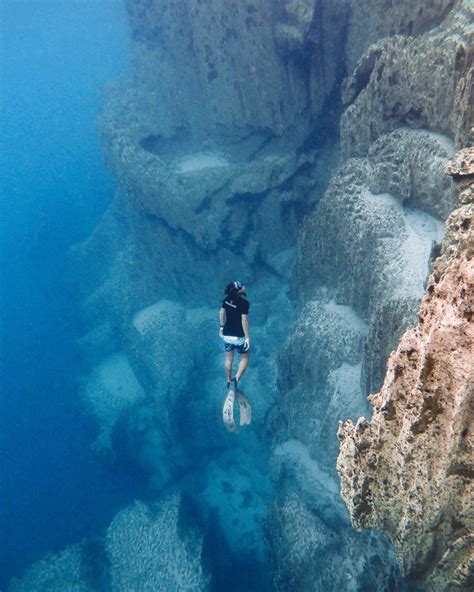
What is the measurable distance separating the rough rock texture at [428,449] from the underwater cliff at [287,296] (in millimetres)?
14

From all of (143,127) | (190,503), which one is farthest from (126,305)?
(190,503)

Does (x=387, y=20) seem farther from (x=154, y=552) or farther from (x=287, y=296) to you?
(x=154, y=552)

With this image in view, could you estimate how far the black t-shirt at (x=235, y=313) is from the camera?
20.2ft

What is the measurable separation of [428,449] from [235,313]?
408 centimetres

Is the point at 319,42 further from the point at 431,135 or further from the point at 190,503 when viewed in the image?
the point at 190,503

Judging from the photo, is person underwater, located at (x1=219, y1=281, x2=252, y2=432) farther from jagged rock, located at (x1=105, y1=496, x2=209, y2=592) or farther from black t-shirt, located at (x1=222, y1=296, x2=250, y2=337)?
jagged rock, located at (x1=105, y1=496, x2=209, y2=592)

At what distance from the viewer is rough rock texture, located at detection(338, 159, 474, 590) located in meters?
2.25

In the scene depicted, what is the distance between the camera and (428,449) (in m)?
2.46

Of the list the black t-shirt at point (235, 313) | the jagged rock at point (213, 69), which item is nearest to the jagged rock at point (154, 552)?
the black t-shirt at point (235, 313)

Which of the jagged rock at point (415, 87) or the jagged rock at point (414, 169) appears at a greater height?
the jagged rock at point (415, 87)

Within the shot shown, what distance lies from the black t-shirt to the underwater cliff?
2.13 meters

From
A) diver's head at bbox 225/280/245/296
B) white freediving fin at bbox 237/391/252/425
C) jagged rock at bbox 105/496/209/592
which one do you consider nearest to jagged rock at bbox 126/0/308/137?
diver's head at bbox 225/280/245/296

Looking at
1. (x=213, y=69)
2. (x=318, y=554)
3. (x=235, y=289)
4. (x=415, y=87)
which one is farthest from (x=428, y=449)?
(x=213, y=69)

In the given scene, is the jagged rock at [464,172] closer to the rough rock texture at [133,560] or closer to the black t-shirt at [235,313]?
the black t-shirt at [235,313]
